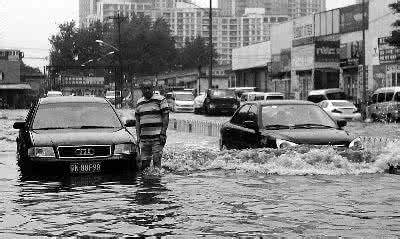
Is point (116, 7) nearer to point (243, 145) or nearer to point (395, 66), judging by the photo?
point (395, 66)

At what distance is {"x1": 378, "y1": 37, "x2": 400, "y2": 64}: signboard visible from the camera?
161 feet

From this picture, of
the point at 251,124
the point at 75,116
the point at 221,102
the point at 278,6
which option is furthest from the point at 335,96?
the point at 278,6

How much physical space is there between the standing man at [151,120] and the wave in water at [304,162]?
138 centimetres

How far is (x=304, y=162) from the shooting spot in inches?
513

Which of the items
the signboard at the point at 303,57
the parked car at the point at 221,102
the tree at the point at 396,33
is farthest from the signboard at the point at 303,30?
the tree at the point at 396,33

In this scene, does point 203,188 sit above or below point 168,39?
below

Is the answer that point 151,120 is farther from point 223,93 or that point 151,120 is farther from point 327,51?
point 327,51

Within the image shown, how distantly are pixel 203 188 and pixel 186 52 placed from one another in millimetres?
127185

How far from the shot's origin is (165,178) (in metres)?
12.6

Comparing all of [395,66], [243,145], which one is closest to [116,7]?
[395,66]

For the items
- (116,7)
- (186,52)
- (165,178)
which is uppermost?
(116,7)

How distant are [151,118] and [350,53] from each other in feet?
147

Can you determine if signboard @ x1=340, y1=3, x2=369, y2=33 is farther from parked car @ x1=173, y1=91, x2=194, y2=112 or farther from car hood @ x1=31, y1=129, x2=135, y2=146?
car hood @ x1=31, y1=129, x2=135, y2=146

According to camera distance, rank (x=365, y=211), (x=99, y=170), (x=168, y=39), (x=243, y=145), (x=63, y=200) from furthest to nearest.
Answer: (x=168, y=39)
(x=243, y=145)
(x=99, y=170)
(x=63, y=200)
(x=365, y=211)
